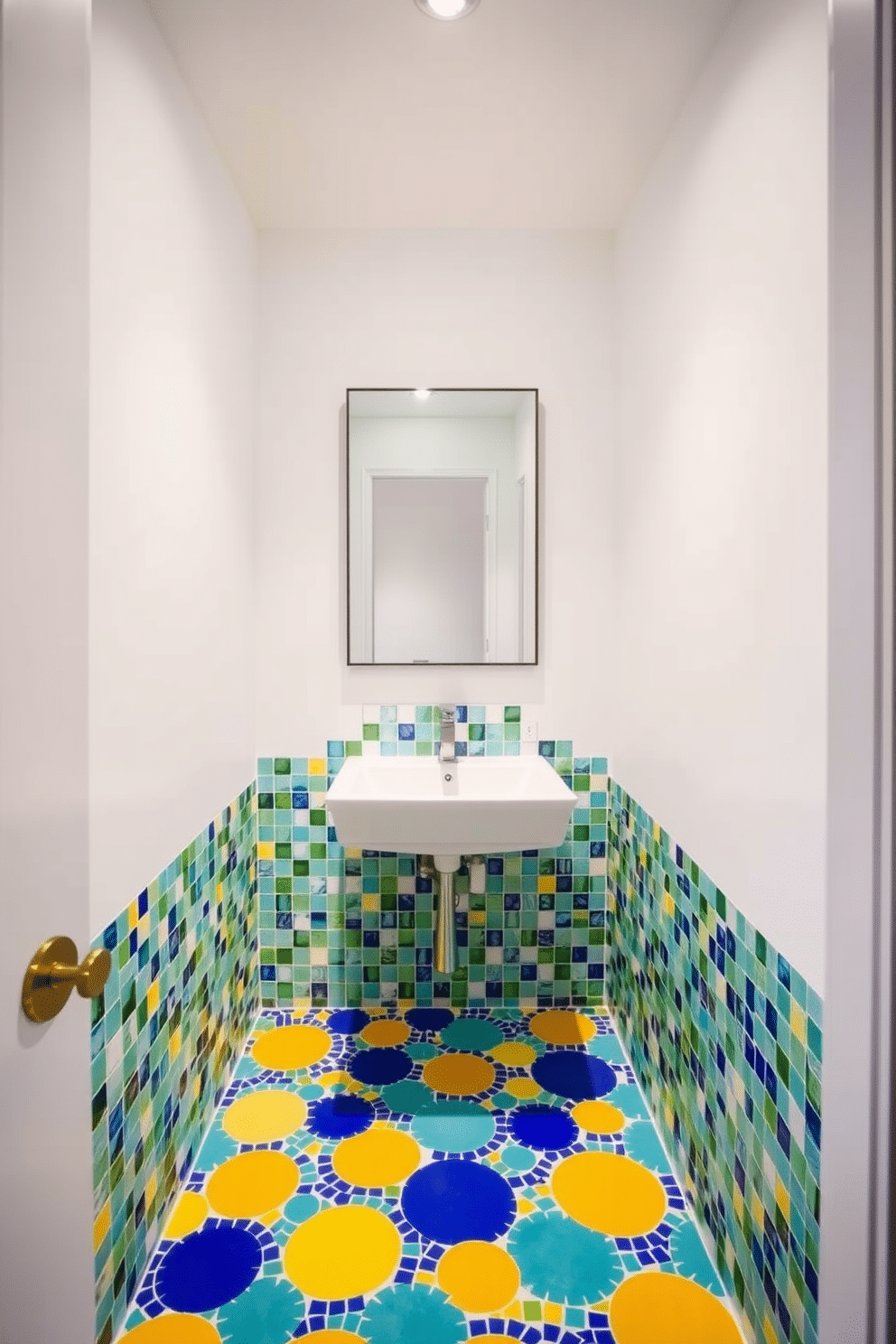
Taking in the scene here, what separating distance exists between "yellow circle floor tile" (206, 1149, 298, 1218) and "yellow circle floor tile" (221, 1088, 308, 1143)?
0.06m

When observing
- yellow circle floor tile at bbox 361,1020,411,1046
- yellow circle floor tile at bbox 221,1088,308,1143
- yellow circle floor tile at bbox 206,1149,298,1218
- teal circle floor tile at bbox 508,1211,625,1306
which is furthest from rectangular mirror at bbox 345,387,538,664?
teal circle floor tile at bbox 508,1211,625,1306

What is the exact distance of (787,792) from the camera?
1.23 meters

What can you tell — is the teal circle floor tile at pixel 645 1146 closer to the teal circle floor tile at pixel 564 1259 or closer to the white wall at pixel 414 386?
the teal circle floor tile at pixel 564 1259

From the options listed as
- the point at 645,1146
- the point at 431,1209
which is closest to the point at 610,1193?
the point at 645,1146

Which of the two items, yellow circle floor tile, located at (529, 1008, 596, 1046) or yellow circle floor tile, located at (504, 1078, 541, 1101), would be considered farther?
yellow circle floor tile, located at (529, 1008, 596, 1046)

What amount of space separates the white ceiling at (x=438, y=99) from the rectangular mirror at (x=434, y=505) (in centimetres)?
54

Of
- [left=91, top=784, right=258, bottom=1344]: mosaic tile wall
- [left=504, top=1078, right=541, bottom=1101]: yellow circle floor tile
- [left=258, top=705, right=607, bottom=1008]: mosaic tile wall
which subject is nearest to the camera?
[left=91, top=784, right=258, bottom=1344]: mosaic tile wall

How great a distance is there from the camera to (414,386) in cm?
236

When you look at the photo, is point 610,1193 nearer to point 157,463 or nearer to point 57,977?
point 57,977

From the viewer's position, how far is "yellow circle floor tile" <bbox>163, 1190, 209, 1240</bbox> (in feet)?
5.07

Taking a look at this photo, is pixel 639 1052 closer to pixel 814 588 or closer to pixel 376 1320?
pixel 376 1320

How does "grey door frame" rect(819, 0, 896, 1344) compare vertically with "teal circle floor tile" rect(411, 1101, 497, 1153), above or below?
above

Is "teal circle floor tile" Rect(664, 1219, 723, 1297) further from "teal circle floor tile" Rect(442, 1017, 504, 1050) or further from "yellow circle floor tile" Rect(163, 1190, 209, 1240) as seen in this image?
"yellow circle floor tile" Rect(163, 1190, 209, 1240)

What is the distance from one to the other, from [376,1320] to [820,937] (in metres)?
1.05
